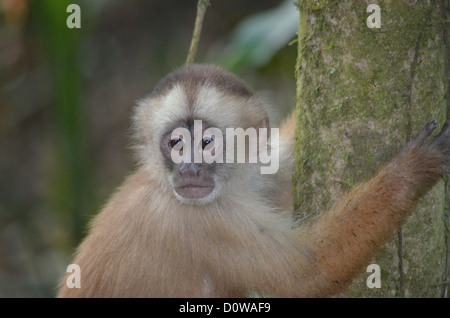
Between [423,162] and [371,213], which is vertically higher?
[423,162]

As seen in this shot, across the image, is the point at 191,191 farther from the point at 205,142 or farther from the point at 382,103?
the point at 382,103

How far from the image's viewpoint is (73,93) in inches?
235

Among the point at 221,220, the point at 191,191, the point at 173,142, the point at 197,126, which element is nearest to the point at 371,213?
the point at 221,220

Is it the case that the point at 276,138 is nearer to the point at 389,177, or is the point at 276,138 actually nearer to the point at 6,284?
the point at 389,177

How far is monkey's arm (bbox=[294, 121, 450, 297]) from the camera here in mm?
3732

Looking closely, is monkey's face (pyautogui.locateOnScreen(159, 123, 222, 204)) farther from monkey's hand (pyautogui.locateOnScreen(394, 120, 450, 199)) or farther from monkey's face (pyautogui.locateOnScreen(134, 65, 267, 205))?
monkey's hand (pyautogui.locateOnScreen(394, 120, 450, 199))

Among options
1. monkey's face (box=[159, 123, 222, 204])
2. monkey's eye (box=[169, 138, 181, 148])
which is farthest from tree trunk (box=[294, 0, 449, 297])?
monkey's eye (box=[169, 138, 181, 148])

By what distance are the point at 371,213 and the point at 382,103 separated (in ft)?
2.44

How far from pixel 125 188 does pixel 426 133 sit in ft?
7.84

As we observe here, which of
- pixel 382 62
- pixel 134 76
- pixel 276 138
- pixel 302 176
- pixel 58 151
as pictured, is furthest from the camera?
pixel 134 76

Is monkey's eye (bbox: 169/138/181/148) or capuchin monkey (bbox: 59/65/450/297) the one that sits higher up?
monkey's eye (bbox: 169/138/181/148)

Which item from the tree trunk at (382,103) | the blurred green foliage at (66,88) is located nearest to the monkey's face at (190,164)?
the tree trunk at (382,103)

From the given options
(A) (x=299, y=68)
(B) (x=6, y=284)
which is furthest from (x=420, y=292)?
(B) (x=6, y=284)

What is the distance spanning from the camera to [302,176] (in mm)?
4012
